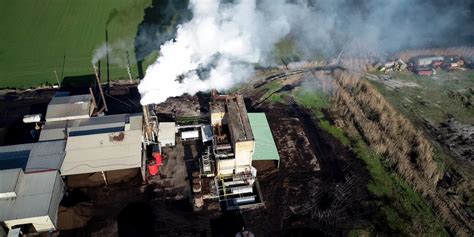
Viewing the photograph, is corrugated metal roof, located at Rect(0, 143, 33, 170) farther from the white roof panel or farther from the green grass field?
the green grass field

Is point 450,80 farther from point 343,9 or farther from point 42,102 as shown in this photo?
point 42,102

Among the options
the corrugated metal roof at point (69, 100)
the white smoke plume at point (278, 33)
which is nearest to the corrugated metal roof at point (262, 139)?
the white smoke plume at point (278, 33)

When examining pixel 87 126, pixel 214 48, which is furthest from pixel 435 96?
pixel 87 126

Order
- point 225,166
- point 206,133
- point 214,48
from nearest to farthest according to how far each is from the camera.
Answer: point 225,166, point 206,133, point 214,48

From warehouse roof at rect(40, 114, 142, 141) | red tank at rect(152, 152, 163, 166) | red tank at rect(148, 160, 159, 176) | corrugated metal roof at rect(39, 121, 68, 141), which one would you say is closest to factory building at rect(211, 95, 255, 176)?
red tank at rect(152, 152, 163, 166)

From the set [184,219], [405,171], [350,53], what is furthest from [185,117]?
[350,53]

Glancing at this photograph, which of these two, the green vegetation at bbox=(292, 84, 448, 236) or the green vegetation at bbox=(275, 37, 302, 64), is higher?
the green vegetation at bbox=(275, 37, 302, 64)

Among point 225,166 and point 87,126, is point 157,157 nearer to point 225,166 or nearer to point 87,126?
point 225,166
